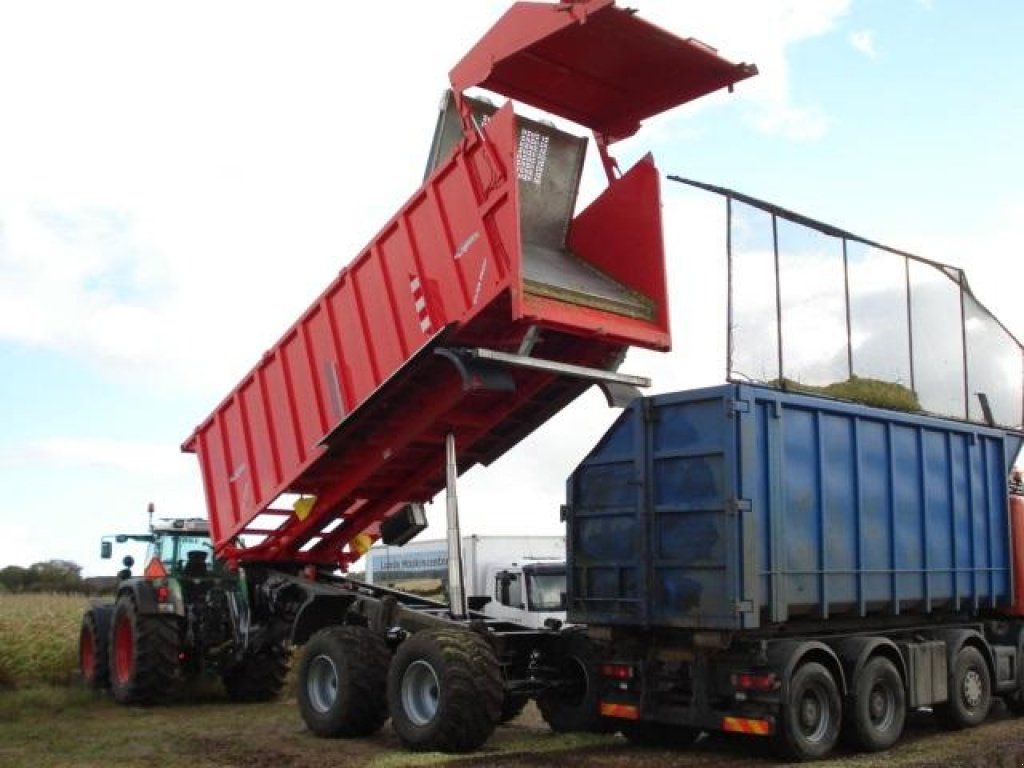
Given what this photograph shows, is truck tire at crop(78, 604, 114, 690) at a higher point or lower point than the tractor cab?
lower

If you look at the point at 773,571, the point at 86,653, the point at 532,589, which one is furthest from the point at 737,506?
the point at 86,653

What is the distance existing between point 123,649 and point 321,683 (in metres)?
4.13

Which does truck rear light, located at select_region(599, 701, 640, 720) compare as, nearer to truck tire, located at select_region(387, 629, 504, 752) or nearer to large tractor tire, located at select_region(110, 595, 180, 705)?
truck tire, located at select_region(387, 629, 504, 752)

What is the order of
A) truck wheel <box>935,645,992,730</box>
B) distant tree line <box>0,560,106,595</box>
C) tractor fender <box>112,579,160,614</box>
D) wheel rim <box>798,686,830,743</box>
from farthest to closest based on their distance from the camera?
distant tree line <box>0,560,106,595</box>, tractor fender <box>112,579,160,614</box>, truck wheel <box>935,645,992,730</box>, wheel rim <box>798,686,830,743</box>

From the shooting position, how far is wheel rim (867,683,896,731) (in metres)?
9.60

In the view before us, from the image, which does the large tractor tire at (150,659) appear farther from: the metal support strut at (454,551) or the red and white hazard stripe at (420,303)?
the red and white hazard stripe at (420,303)

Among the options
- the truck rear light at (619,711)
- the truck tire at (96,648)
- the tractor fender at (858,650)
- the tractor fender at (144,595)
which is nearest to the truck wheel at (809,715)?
the tractor fender at (858,650)

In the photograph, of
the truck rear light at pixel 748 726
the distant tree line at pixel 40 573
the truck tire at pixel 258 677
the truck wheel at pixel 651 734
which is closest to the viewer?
the truck rear light at pixel 748 726

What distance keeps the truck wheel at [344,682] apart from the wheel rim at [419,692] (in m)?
0.77

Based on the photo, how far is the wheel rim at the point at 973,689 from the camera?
1096 cm

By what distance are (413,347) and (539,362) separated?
3.50 feet

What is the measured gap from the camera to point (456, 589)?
10.3 meters

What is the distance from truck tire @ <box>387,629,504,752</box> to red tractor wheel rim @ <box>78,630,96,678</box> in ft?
21.2

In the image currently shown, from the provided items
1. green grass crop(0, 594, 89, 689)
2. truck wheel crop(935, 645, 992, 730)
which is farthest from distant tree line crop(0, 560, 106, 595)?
truck wheel crop(935, 645, 992, 730)
